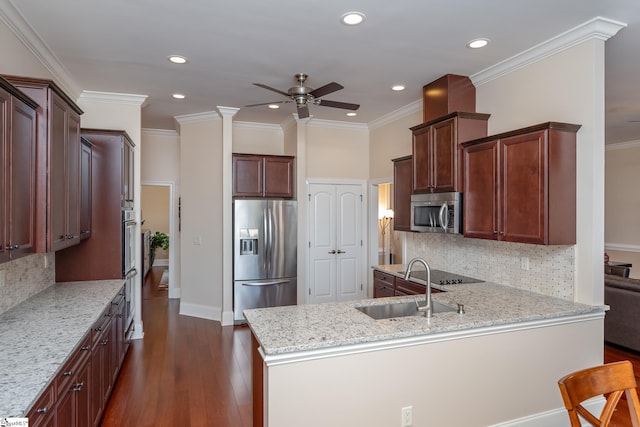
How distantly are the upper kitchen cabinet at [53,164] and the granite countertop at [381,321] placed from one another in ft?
4.33

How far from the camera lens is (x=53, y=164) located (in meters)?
2.36

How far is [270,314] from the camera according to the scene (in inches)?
101

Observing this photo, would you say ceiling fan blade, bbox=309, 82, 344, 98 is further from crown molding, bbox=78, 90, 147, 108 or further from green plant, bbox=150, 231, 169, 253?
green plant, bbox=150, 231, 169, 253

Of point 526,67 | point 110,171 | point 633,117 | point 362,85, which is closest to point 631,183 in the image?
point 633,117

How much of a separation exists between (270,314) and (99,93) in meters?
3.59

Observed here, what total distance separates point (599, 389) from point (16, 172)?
2.83 metres

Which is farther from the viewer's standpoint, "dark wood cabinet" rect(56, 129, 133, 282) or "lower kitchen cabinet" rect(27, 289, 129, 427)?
"dark wood cabinet" rect(56, 129, 133, 282)

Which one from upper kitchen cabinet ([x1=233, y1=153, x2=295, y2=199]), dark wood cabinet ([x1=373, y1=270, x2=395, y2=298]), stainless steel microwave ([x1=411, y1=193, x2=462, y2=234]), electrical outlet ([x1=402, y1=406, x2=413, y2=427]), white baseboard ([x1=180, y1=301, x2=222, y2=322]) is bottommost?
white baseboard ([x1=180, y1=301, x2=222, y2=322])

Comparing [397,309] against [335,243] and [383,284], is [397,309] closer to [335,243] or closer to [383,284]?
[383,284]

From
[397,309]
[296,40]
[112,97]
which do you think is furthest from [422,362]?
[112,97]

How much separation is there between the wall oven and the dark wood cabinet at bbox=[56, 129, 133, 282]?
0.06 metres

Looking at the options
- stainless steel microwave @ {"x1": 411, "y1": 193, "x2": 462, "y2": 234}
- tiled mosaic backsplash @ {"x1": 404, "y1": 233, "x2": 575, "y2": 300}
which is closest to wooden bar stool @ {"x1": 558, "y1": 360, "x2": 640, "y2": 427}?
tiled mosaic backsplash @ {"x1": 404, "y1": 233, "x2": 575, "y2": 300}

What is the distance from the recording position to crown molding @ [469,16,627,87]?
2820 mm

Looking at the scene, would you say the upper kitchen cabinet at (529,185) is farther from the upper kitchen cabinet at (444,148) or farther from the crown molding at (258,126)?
the crown molding at (258,126)
